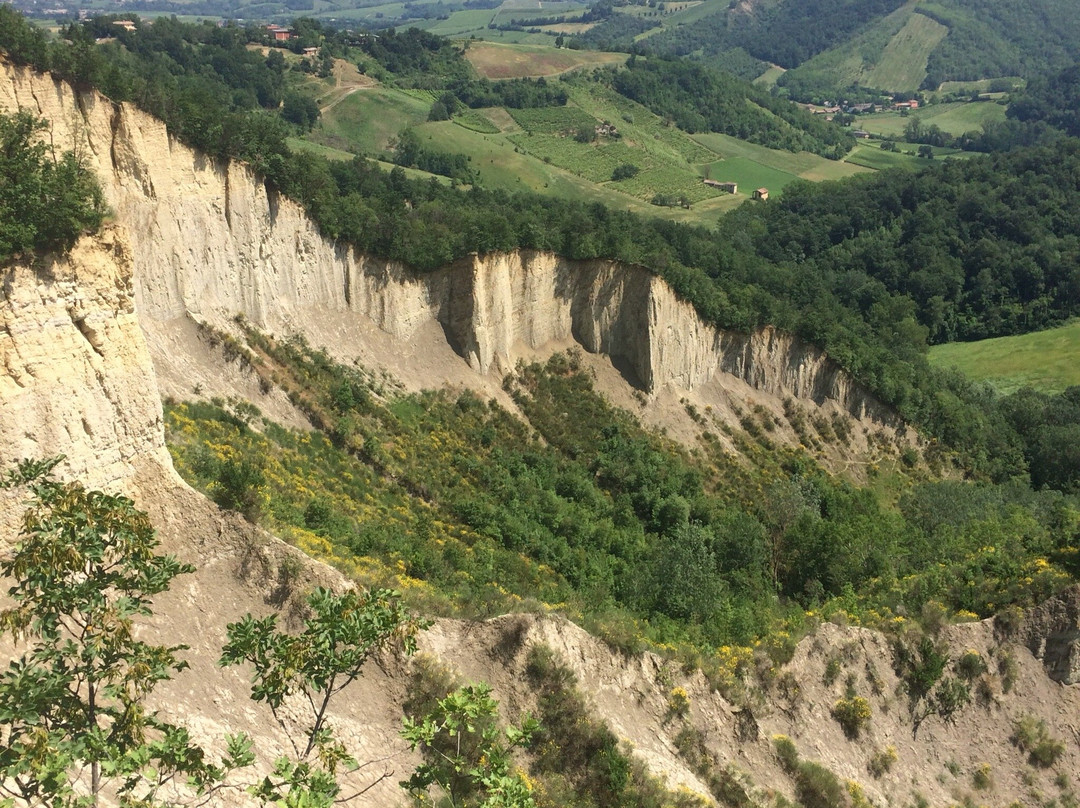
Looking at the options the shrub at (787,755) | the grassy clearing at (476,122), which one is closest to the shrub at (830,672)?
the shrub at (787,755)

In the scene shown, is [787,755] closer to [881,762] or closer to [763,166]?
[881,762]

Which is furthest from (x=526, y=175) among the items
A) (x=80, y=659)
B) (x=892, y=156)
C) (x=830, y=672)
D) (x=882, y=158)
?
(x=80, y=659)

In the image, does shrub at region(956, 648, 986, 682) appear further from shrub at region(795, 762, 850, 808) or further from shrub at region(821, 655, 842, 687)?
shrub at region(795, 762, 850, 808)

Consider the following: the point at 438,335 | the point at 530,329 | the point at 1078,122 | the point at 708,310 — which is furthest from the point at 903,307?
the point at 1078,122

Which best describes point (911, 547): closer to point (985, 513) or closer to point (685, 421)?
point (985, 513)

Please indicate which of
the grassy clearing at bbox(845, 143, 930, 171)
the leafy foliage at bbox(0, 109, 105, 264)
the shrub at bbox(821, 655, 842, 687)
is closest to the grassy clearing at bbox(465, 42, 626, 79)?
the grassy clearing at bbox(845, 143, 930, 171)

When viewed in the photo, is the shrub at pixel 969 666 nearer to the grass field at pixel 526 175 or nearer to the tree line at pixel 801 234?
the tree line at pixel 801 234
